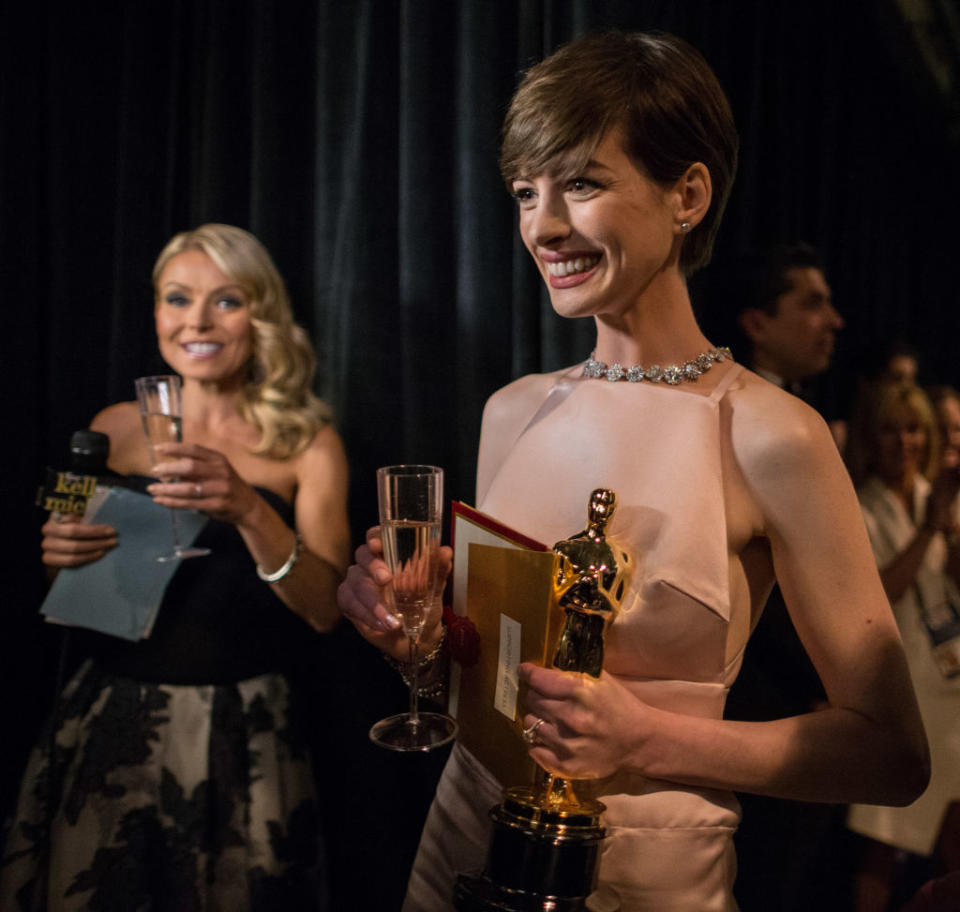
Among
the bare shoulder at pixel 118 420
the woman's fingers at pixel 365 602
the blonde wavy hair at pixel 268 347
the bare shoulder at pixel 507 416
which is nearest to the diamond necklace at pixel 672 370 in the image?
the bare shoulder at pixel 507 416

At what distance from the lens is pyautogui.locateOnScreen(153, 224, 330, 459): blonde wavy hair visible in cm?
201

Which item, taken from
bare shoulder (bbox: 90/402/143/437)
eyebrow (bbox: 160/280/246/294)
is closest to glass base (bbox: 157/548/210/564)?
bare shoulder (bbox: 90/402/143/437)

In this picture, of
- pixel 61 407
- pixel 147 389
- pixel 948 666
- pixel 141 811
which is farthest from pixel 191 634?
pixel 948 666

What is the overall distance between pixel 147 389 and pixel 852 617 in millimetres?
1266

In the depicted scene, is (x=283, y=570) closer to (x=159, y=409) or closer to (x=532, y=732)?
(x=159, y=409)

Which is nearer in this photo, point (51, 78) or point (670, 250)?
point (670, 250)

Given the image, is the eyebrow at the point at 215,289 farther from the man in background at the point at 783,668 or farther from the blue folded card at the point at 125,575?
the man in background at the point at 783,668

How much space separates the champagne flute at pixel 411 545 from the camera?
1.09 meters

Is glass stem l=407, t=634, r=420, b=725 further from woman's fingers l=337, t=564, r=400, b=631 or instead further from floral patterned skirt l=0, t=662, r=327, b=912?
floral patterned skirt l=0, t=662, r=327, b=912

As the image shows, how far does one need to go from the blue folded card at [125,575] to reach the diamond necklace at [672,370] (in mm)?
1038

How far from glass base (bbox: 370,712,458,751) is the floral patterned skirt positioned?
78 centimetres

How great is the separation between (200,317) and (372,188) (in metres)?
0.46

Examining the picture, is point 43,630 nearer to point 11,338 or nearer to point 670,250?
point 11,338

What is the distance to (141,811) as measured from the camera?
5.82ft
